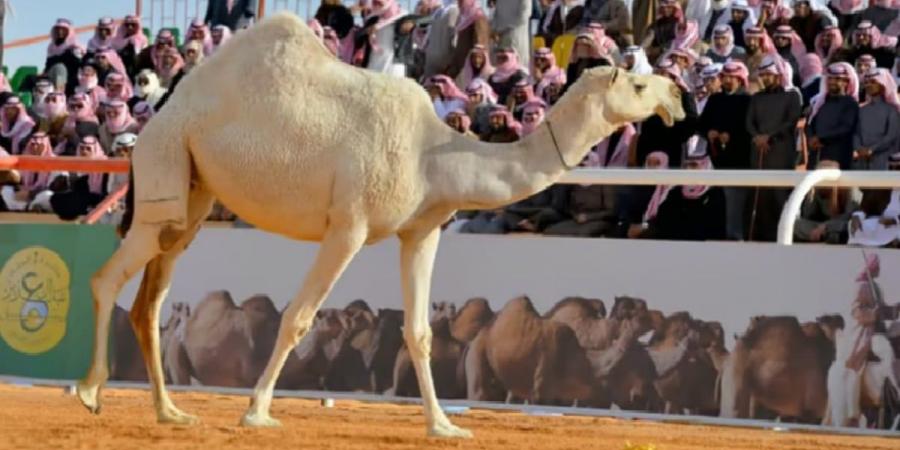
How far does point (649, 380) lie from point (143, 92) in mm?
11931

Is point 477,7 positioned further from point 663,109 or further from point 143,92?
point 663,109

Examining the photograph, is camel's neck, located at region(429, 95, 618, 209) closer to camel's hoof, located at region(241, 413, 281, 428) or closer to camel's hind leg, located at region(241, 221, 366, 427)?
camel's hind leg, located at region(241, 221, 366, 427)

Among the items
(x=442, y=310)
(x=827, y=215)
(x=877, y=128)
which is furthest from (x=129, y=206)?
(x=877, y=128)

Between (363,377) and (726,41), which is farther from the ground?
(726,41)

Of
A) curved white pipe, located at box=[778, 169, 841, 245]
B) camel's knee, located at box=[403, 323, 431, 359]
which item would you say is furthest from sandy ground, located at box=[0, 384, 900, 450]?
curved white pipe, located at box=[778, 169, 841, 245]

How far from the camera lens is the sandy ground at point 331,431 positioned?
1267 cm

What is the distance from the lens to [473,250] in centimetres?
1673

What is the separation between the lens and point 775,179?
51.0 ft

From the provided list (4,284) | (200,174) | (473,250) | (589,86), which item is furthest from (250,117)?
(4,284)

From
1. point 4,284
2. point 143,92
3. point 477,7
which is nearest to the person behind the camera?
A: point 4,284

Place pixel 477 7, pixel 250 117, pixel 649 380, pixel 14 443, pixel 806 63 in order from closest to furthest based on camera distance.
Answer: pixel 14 443 → pixel 250 117 → pixel 649 380 → pixel 806 63 → pixel 477 7

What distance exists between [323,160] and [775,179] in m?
3.89

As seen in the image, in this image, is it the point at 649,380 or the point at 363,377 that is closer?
the point at 649,380

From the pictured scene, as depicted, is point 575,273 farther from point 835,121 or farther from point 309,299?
point 835,121
